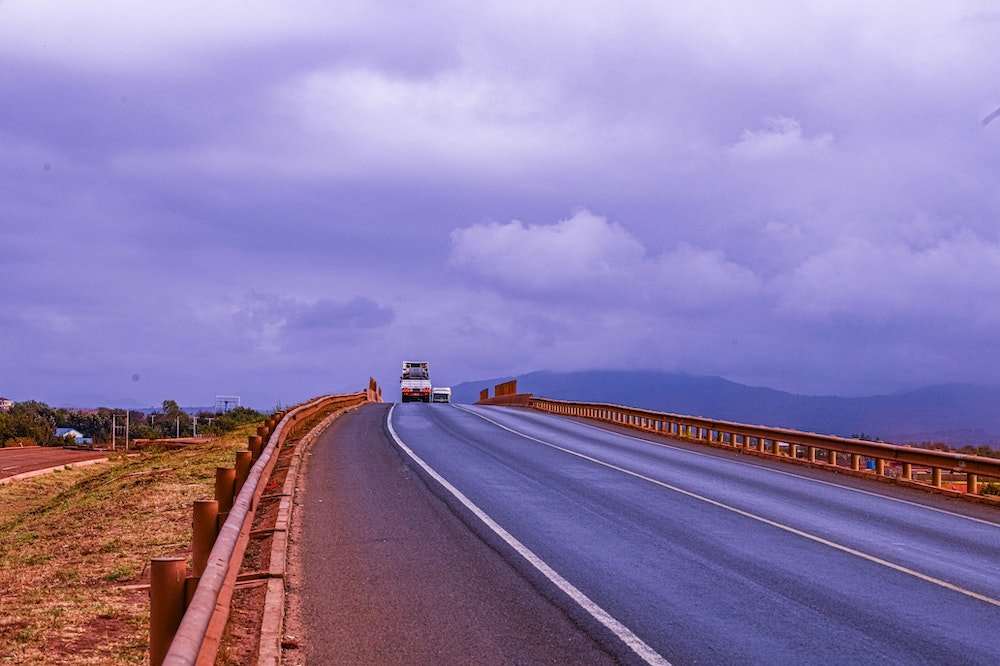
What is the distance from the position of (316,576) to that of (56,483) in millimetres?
30805

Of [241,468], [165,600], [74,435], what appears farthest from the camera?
[74,435]

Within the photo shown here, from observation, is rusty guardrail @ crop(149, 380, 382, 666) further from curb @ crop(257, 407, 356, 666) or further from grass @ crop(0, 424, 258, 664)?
grass @ crop(0, 424, 258, 664)

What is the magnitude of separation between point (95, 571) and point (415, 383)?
6159cm

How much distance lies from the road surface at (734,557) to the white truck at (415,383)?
166 ft

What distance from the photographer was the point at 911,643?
7129mm

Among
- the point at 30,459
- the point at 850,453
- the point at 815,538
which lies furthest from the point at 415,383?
the point at 815,538

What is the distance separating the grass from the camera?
6.98m

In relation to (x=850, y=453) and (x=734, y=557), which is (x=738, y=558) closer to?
(x=734, y=557)

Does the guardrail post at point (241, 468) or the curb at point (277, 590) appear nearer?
the curb at point (277, 590)

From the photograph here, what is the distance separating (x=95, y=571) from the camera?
9898 mm

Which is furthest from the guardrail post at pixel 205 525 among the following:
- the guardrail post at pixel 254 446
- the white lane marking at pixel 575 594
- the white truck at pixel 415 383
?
the white truck at pixel 415 383

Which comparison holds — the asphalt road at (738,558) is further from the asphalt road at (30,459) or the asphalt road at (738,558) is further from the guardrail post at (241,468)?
the asphalt road at (30,459)

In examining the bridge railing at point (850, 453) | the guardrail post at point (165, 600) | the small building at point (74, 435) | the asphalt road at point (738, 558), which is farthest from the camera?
the small building at point (74, 435)

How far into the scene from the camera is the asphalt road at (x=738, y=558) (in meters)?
7.15
